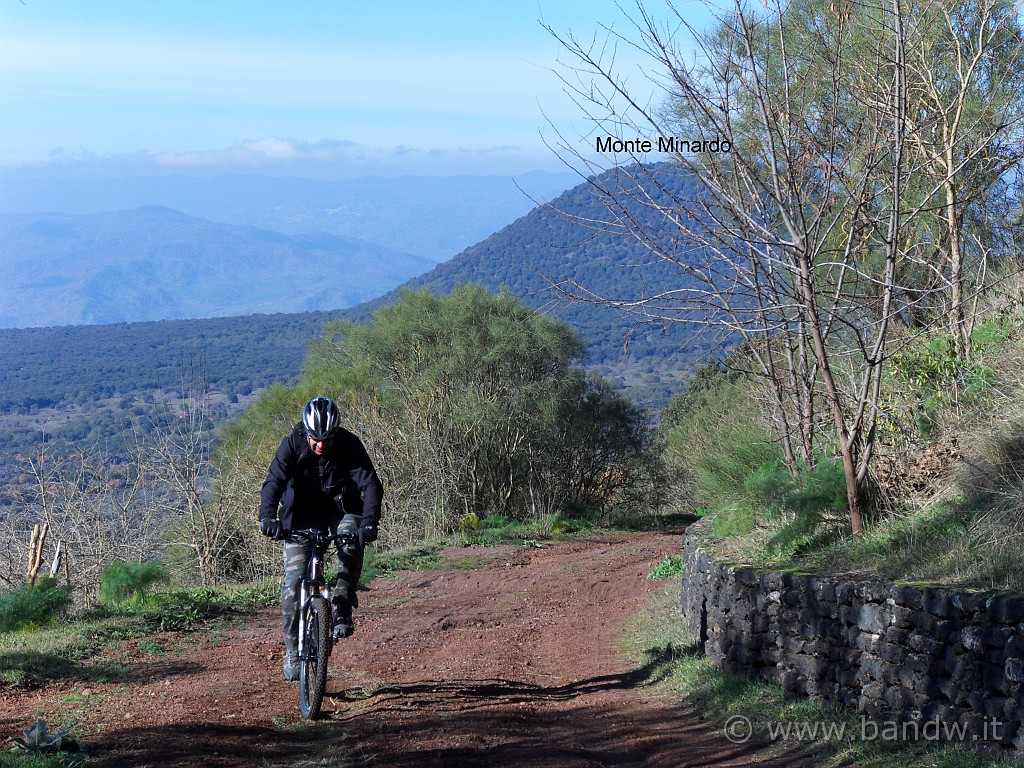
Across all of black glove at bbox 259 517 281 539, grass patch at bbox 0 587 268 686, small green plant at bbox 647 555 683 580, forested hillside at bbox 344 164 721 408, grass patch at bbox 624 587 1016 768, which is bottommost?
small green plant at bbox 647 555 683 580

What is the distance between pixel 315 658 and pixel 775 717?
9.60 feet

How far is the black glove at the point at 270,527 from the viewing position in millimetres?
6324

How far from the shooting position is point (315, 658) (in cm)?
633

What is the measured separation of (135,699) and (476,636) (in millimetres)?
4076

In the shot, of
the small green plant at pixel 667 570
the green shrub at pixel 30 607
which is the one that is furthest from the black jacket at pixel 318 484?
the small green plant at pixel 667 570

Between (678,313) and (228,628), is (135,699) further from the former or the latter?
(678,313)

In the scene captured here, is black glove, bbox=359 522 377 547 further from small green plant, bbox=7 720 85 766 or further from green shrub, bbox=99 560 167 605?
green shrub, bbox=99 560 167 605

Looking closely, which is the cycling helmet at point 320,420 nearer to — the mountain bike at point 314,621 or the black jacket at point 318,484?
the black jacket at point 318,484

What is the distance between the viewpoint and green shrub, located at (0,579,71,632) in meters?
8.90

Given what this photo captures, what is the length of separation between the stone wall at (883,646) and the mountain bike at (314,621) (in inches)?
117

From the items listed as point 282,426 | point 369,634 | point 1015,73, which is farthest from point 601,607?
point 282,426

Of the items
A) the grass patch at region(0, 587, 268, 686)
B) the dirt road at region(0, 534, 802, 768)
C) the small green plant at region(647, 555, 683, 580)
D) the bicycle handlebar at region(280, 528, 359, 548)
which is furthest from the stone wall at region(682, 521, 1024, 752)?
the small green plant at region(647, 555, 683, 580)

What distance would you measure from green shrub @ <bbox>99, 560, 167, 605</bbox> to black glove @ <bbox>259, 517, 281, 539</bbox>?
473cm

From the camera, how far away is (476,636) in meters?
10.0
